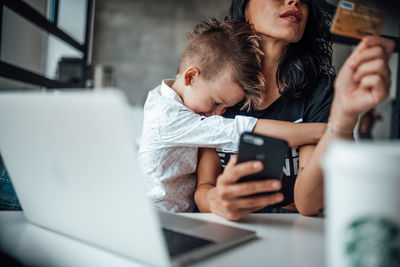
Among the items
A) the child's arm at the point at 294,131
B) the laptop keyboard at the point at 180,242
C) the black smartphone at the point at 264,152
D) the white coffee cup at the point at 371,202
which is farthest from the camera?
the child's arm at the point at 294,131

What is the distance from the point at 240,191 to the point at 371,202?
41 cm

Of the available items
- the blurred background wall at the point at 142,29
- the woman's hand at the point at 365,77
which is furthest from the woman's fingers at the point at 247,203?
the blurred background wall at the point at 142,29

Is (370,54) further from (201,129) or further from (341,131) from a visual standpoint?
(201,129)

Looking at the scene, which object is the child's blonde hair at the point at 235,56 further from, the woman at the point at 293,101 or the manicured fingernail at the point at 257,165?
the manicured fingernail at the point at 257,165

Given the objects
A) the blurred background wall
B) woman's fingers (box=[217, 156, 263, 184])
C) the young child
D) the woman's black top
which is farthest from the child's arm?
the blurred background wall

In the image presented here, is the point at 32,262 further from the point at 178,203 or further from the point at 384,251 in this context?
the point at 178,203

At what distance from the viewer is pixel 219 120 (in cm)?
109

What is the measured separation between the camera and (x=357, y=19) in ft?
1.80

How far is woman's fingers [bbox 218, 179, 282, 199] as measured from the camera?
699 millimetres

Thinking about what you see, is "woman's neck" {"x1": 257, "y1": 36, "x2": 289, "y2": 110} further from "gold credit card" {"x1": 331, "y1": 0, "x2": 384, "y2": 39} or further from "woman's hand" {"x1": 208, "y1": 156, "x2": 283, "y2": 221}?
"gold credit card" {"x1": 331, "y1": 0, "x2": 384, "y2": 39}

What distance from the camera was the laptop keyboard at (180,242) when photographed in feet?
1.71

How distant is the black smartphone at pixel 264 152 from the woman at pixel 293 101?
0.06 ft

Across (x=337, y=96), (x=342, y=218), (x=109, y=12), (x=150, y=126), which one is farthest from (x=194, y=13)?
(x=342, y=218)

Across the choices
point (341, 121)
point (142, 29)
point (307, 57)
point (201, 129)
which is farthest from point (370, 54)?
point (142, 29)
